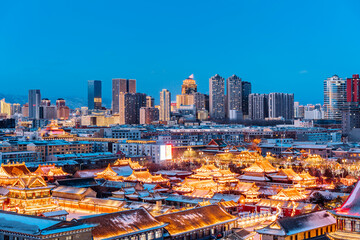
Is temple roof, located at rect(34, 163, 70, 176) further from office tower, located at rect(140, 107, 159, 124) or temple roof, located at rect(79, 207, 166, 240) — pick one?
office tower, located at rect(140, 107, 159, 124)

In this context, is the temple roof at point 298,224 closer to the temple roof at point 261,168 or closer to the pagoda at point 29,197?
the pagoda at point 29,197

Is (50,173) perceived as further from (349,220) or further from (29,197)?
(349,220)

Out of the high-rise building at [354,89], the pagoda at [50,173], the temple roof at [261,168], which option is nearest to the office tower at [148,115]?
the high-rise building at [354,89]

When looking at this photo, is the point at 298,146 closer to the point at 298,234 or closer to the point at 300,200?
the point at 300,200

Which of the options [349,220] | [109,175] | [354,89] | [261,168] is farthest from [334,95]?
[349,220]

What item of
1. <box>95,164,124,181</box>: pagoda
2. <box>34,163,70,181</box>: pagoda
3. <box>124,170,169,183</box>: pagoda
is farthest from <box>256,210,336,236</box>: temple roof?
<box>34,163,70,181</box>: pagoda

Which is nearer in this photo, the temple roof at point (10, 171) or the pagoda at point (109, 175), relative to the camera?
the temple roof at point (10, 171)

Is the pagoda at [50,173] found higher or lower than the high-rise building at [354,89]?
lower
